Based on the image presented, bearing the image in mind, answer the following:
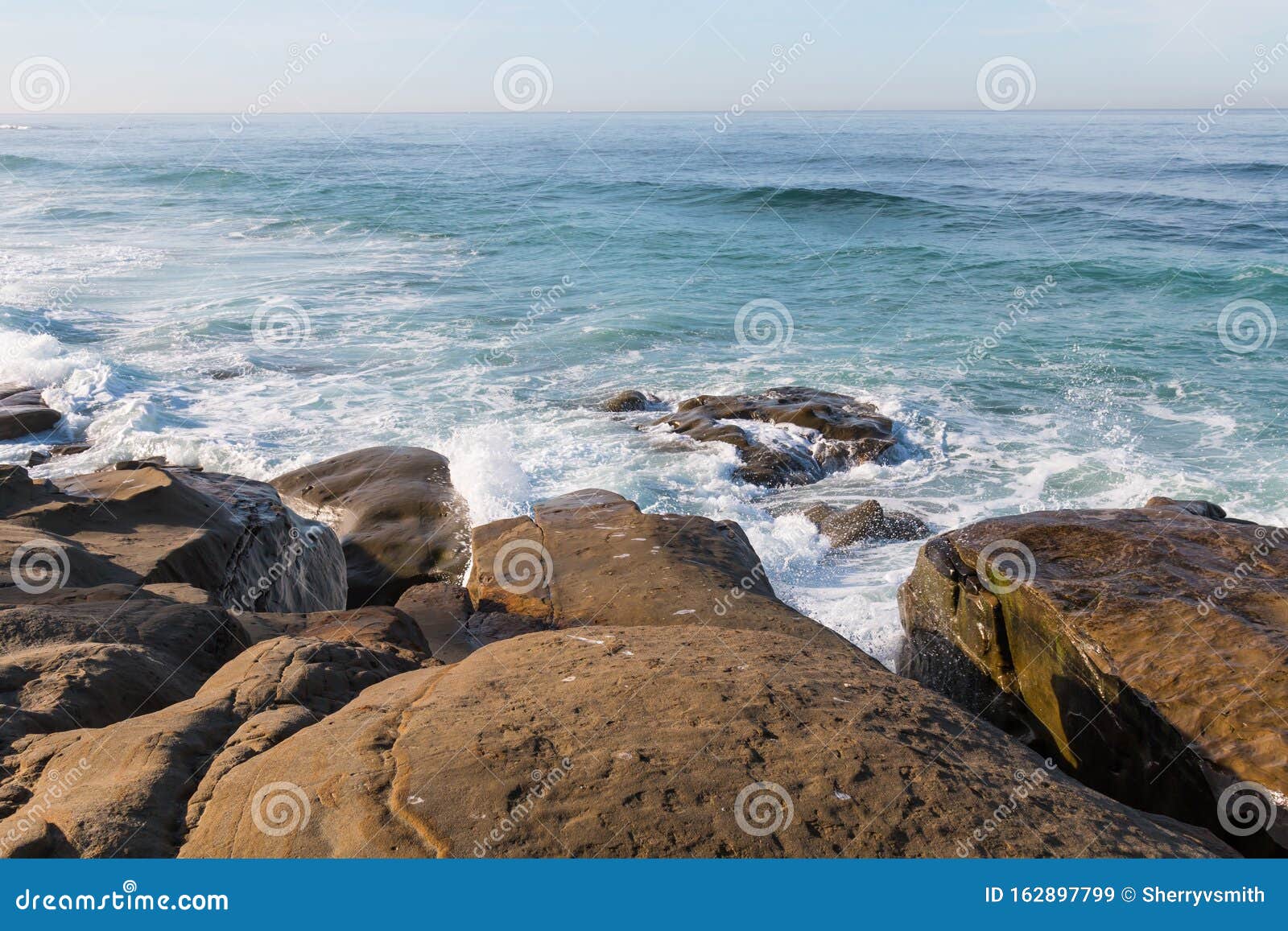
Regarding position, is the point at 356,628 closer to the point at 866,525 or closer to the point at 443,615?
the point at 443,615

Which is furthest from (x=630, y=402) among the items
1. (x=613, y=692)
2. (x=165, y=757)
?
(x=165, y=757)

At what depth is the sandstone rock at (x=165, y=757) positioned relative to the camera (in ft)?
8.50

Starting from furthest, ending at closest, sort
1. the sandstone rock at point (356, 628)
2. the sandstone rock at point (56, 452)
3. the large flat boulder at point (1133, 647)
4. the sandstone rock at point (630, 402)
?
the sandstone rock at point (630, 402) < the sandstone rock at point (56, 452) < the sandstone rock at point (356, 628) < the large flat boulder at point (1133, 647)

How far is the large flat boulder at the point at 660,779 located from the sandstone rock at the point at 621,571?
1.45 meters

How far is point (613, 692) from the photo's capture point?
3262mm

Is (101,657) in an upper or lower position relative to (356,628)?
upper

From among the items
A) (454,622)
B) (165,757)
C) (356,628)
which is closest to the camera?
(165,757)

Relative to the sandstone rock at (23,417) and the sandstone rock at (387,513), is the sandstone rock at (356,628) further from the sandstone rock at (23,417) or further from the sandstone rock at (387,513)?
the sandstone rock at (23,417)

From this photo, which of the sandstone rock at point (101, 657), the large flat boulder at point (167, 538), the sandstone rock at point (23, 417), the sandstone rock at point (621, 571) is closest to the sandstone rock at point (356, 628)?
the sandstone rock at point (101, 657)

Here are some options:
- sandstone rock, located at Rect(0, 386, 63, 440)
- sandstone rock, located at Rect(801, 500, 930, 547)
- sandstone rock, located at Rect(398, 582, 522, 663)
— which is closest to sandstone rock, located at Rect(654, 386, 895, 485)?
sandstone rock, located at Rect(801, 500, 930, 547)

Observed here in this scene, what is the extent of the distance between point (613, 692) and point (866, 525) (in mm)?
5646

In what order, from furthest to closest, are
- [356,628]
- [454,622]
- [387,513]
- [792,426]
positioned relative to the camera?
[792,426]
[387,513]
[454,622]
[356,628]

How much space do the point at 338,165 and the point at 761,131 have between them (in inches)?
1223

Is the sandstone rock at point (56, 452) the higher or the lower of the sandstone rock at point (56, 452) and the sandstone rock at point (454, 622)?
the lower
